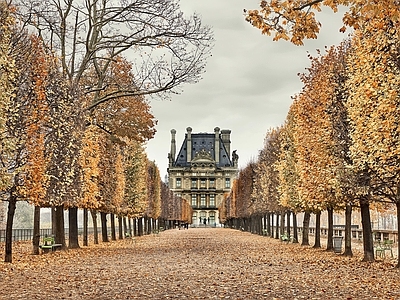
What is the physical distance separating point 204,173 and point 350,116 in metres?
141

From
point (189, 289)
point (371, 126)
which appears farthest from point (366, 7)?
point (371, 126)

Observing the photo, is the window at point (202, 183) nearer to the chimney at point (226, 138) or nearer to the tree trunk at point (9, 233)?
the chimney at point (226, 138)

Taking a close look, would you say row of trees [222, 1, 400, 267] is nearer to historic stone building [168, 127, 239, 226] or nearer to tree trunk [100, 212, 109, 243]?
tree trunk [100, 212, 109, 243]

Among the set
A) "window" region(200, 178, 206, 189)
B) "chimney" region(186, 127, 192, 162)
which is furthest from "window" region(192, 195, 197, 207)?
"chimney" region(186, 127, 192, 162)

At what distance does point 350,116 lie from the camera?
69.8ft

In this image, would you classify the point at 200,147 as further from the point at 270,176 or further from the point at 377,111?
the point at 377,111

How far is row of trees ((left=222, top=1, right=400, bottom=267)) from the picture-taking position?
7.77 meters

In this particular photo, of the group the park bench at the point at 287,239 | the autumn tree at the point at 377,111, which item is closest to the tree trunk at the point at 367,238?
the autumn tree at the point at 377,111

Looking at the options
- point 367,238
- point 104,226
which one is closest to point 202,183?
point 104,226

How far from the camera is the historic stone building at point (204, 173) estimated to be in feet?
526

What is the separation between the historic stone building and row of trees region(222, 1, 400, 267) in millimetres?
123872

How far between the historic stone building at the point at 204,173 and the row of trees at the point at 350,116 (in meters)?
124

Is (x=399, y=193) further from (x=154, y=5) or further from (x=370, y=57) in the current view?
(x=154, y=5)

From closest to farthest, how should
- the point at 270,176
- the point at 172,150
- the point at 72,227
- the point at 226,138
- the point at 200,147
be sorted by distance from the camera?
the point at 72,227 < the point at 270,176 < the point at 200,147 < the point at 226,138 < the point at 172,150
